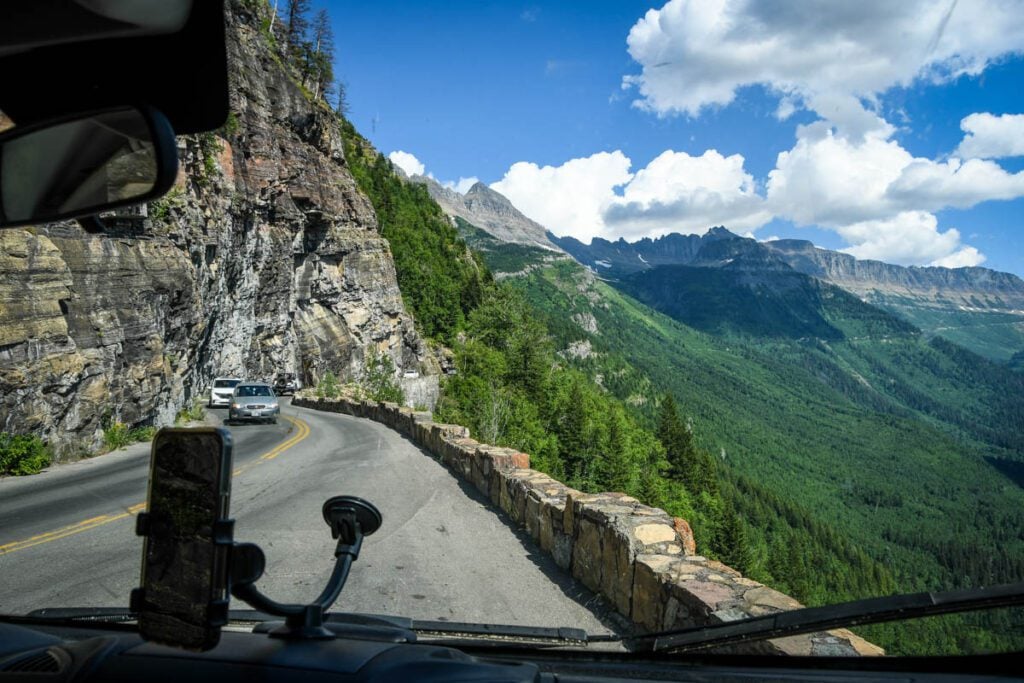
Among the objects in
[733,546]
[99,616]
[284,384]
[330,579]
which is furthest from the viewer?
[733,546]

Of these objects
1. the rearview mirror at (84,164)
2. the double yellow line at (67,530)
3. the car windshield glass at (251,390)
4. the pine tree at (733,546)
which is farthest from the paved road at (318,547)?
the pine tree at (733,546)

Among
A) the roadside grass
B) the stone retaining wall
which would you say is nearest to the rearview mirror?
the stone retaining wall

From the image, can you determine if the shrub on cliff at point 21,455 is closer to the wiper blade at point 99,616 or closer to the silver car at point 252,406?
the silver car at point 252,406

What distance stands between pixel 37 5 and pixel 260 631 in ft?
6.53

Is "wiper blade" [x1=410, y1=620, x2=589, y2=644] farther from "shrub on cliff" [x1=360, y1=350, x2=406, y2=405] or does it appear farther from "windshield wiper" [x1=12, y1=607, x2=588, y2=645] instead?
"shrub on cliff" [x1=360, y1=350, x2=406, y2=405]

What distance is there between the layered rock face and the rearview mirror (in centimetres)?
150

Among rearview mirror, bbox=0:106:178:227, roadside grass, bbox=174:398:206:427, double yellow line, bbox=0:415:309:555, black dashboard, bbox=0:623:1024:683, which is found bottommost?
roadside grass, bbox=174:398:206:427

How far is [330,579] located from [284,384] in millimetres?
48040

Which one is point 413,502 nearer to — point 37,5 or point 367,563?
point 367,563

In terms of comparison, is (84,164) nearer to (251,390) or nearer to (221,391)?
(251,390)

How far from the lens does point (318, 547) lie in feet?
23.4

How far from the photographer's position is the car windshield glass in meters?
24.8

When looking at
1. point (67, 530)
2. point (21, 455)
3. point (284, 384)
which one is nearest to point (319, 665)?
point (67, 530)

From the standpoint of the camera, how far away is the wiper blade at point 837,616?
187 cm
